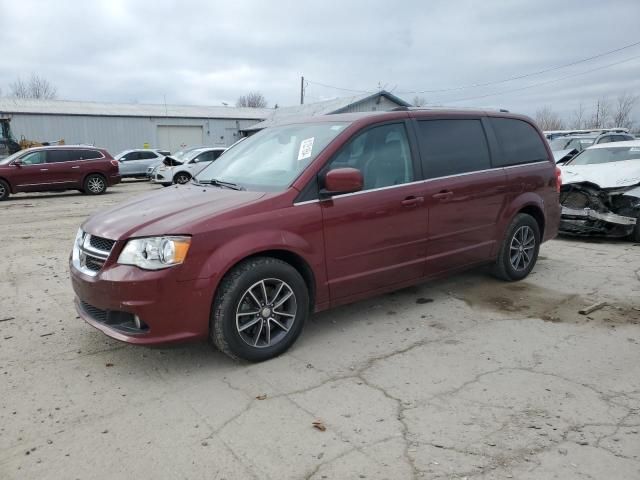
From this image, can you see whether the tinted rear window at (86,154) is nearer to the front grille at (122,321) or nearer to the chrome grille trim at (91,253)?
the chrome grille trim at (91,253)

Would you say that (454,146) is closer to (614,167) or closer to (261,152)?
(261,152)

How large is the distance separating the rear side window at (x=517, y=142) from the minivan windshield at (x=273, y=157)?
205 cm

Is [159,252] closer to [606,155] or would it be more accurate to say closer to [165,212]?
[165,212]

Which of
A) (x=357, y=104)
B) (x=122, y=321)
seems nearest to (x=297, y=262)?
(x=122, y=321)

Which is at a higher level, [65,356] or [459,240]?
[459,240]

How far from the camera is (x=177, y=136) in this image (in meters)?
37.3

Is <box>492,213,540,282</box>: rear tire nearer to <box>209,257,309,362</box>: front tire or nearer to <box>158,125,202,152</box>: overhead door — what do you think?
<box>209,257,309,362</box>: front tire

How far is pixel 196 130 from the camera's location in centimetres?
3778

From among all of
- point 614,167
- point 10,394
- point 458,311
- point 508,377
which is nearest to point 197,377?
point 10,394

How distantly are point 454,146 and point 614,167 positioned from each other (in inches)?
203

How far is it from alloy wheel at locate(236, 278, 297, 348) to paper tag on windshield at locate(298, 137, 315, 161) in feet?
3.56

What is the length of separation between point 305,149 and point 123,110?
36625 mm

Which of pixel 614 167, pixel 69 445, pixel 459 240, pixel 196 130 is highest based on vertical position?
pixel 196 130

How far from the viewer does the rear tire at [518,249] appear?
18.1 feet
